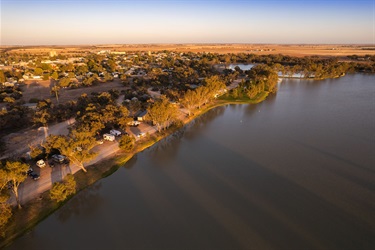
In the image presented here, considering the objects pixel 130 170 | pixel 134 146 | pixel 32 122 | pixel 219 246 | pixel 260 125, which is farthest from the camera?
pixel 260 125

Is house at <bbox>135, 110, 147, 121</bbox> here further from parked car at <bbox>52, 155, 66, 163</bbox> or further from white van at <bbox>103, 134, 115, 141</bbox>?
parked car at <bbox>52, 155, 66, 163</bbox>

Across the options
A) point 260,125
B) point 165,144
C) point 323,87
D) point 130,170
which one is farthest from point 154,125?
point 323,87

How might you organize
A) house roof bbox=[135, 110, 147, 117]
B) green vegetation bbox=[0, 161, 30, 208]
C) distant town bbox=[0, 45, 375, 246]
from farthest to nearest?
house roof bbox=[135, 110, 147, 117] < distant town bbox=[0, 45, 375, 246] < green vegetation bbox=[0, 161, 30, 208]

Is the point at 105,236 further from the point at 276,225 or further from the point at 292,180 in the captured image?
the point at 292,180

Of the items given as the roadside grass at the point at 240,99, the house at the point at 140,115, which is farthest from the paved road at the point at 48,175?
the roadside grass at the point at 240,99

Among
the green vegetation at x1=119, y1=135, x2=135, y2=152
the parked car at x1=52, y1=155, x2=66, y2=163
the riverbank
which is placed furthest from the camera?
the green vegetation at x1=119, y1=135, x2=135, y2=152

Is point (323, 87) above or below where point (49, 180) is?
above

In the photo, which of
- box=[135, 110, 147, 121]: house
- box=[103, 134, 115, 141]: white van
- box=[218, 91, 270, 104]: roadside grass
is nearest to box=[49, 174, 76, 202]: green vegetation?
box=[103, 134, 115, 141]: white van
